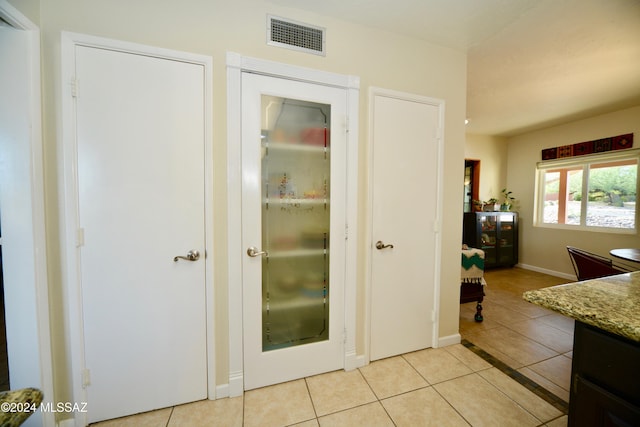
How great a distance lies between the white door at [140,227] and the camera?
1.35 metres

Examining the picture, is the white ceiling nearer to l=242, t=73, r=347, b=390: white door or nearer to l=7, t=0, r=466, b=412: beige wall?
l=7, t=0, r=466, b=412: beige wall

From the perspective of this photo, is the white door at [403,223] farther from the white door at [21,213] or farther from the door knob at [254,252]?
the white door at [21,213]

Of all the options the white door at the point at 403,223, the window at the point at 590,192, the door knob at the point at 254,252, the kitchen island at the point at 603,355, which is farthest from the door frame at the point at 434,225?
the window at the point at 590,192

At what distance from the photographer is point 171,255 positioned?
4.83 ft

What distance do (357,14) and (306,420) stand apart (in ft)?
8.92

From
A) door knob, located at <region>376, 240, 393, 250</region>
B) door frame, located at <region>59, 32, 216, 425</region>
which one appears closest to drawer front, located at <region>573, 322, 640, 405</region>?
door knob, located at <region>376, 240, 393, 250</region>

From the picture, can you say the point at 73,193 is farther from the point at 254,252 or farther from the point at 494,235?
the point at 494,235

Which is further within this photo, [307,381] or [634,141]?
[634,141]

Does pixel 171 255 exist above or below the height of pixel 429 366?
above

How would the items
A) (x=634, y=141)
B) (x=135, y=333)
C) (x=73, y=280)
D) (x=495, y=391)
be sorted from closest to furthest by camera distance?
1. (x=73, y=280)
2. (x=135, y=333)
3. (x=495, y=391)
4. (x=634, y=141)

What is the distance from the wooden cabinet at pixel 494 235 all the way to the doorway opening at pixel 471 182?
1.54ft

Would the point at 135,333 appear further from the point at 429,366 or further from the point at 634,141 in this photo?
the point at 634,141

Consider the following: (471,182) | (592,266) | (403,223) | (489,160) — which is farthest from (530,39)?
(489,160)

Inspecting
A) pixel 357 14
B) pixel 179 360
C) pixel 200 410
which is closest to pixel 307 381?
pixel 200 410
